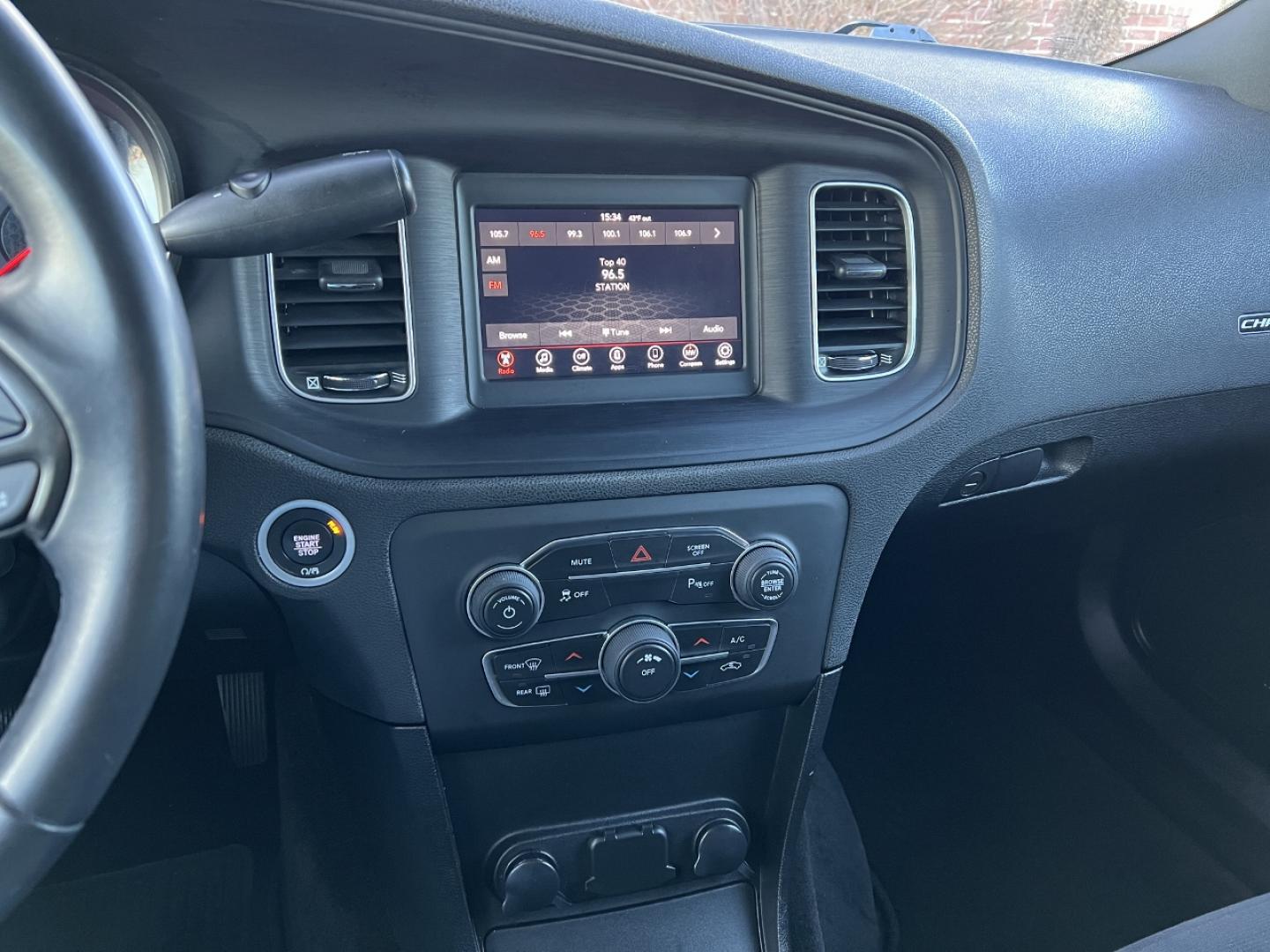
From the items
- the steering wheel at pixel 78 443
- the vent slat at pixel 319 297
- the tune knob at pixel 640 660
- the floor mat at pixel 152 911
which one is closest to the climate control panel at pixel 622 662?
the tune knob at pixel 640 660

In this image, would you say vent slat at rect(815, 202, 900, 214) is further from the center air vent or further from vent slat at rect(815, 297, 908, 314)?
the center air vent

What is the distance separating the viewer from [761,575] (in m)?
1.10

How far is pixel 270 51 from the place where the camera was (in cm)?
85

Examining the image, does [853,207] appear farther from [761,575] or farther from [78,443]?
[78,443]

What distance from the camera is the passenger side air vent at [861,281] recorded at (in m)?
1.12

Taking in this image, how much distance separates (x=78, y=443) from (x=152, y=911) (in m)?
1.19

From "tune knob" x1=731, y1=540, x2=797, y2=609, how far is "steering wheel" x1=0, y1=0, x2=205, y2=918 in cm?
61

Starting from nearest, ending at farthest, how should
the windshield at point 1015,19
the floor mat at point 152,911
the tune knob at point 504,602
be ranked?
the tune knob at point 504,602
the windshield at point 1015,19
the floor mat at point 152,911

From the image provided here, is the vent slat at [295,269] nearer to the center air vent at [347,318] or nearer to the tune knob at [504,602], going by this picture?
the center air vent at [347,318]

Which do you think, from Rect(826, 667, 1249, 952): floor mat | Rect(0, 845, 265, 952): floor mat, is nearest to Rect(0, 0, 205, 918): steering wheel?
Rect(0, 845, 265, 952): floor mat

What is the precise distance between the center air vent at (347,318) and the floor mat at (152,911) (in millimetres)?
946

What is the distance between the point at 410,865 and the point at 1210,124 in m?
1.35

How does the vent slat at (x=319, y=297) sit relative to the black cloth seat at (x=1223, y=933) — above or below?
above

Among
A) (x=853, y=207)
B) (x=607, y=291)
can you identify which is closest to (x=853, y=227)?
(x=853, y=207)
